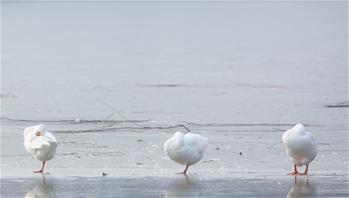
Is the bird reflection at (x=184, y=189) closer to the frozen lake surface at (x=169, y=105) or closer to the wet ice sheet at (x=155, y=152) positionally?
the frozen lake surface at (x=169, y=105)

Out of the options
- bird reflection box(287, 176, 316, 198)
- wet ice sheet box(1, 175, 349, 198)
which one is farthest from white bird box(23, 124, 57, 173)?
bird reflection box(287, 176, 316, 198)

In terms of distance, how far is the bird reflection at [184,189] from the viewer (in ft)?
33.1

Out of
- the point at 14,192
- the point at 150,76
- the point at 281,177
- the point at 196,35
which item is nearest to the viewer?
the point at 14,192

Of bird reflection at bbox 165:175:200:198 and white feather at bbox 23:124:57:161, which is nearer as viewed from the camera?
bird reflection at bbox 165:175:200:198

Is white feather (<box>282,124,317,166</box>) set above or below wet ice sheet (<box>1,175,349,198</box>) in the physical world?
above

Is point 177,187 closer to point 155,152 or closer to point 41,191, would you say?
point 41,191

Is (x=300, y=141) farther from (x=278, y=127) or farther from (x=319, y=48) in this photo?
(x=319, y=48)

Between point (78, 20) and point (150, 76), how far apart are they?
26.1 m

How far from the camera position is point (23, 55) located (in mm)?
28938

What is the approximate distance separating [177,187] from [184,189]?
0.13 meters

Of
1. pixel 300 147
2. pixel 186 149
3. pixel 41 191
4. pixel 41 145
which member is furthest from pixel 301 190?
pixel 41 145

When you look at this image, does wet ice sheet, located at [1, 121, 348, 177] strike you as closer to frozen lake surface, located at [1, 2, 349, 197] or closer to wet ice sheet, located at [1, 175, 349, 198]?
frozen lake surface, located at [1, 2, 349, 197]

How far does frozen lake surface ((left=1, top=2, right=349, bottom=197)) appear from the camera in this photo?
11055 millimetres

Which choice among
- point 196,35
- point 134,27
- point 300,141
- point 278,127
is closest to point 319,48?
point 196,35
